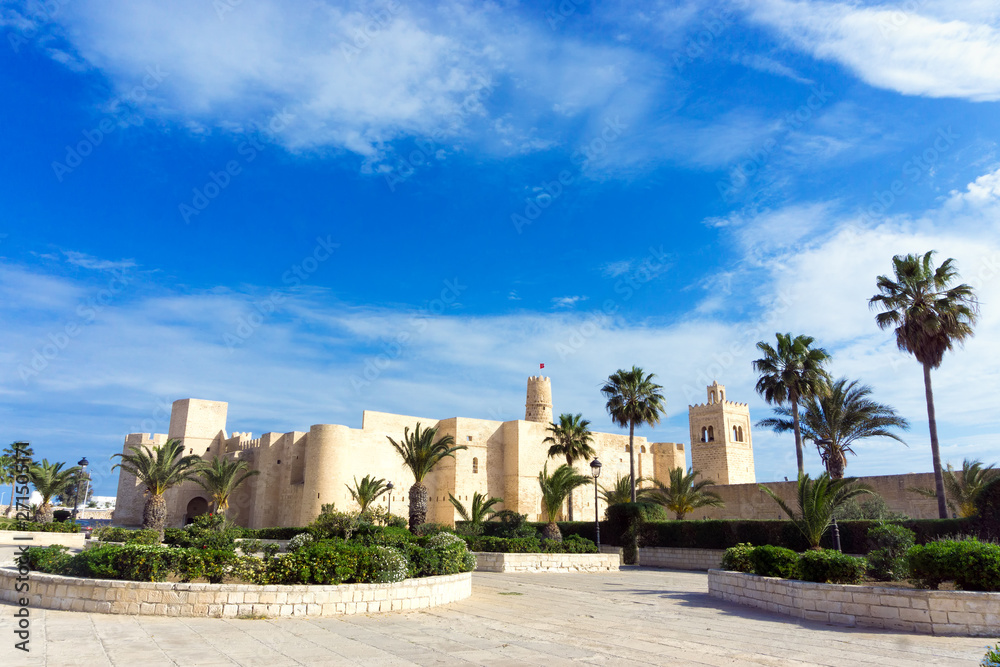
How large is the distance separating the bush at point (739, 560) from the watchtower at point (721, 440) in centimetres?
3577

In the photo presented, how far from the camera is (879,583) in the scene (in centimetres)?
897

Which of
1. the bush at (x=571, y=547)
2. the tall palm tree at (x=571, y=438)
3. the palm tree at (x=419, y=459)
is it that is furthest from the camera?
the tall palm tree at (x=571, y=438)

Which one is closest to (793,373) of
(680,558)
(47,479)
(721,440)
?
(680,558)

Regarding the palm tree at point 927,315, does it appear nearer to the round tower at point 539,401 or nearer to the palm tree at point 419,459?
the palm tree at point 419,459

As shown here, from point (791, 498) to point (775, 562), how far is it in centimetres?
2070

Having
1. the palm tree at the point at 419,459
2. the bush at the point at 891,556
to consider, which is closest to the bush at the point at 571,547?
the palm tree at the point at 419,459

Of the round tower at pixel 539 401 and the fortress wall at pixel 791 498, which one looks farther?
the round tower at pixel 539 401

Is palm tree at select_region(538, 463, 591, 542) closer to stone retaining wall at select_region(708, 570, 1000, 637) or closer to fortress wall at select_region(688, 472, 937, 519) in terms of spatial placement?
fortress wall at select_region(688, 472, 937, 519)

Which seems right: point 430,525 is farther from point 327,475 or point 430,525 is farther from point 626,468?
point 626,468

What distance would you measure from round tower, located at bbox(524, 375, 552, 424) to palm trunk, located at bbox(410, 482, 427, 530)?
2503 centimetres

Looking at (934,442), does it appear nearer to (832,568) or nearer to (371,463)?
(832,568)

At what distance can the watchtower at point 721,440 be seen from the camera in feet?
151

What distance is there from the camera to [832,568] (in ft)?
29.6

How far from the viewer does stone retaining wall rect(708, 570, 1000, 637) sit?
24.6 ft
